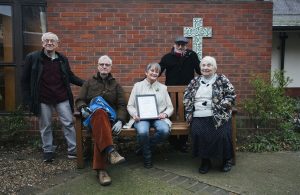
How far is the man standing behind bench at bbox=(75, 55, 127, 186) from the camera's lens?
174 inches

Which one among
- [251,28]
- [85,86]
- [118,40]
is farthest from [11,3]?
[251,28]

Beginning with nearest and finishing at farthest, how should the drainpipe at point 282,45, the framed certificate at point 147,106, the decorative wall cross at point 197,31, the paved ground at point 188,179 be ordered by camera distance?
the paved ground at point 188,179, the framed certificate at point 147,106, the decorative wall cross at point 197,31, the drainpipe at point 282,45

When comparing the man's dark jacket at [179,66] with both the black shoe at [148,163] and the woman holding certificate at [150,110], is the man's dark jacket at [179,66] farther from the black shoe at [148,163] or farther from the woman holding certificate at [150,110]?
the black shoe at [148,163]

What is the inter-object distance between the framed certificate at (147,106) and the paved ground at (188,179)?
649 mm

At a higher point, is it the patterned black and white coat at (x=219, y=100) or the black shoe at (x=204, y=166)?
the patterned black and white coat at (x=219, y=100)

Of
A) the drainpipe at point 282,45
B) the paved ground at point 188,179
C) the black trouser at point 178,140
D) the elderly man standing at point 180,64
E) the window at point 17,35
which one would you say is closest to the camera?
the paved ground at point 188,179

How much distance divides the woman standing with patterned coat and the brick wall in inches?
66.9

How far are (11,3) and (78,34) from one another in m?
1.16

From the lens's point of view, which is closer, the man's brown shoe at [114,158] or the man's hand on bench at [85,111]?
the man's brown shoe at [114,158]

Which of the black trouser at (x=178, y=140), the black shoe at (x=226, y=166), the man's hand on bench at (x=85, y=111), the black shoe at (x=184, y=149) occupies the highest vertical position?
the man's hand on bench at (x=85, y=111)

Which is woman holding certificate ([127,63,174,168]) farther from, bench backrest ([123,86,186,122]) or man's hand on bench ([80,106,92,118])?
man's hand on bench ([80,106,92,118])

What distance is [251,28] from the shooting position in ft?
21.0

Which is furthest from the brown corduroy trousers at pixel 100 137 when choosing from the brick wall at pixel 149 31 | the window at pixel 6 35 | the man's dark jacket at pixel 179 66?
the window at pixel 6 35

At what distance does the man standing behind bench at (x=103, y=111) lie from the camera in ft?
14.5
